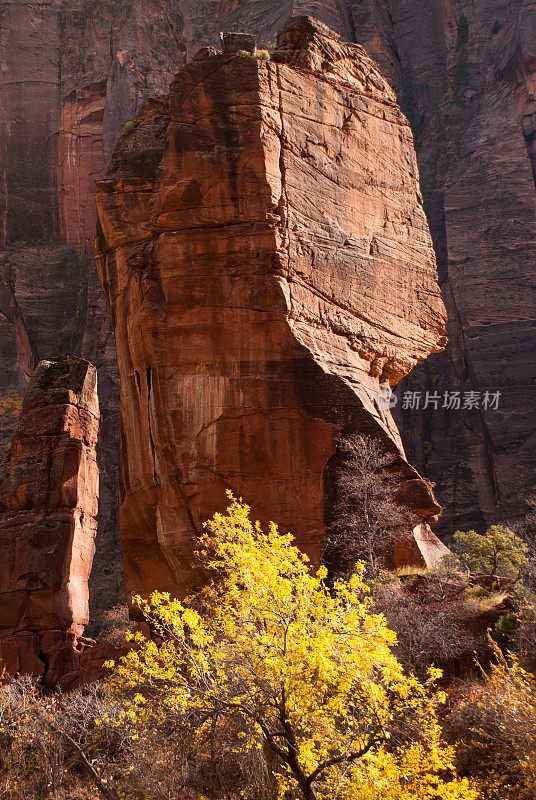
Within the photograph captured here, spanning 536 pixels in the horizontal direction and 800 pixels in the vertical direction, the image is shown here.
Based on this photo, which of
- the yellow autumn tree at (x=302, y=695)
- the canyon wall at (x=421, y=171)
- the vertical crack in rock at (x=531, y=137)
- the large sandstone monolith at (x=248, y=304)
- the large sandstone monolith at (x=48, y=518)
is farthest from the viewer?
the vertical crack in rock at (x=531, y=137)

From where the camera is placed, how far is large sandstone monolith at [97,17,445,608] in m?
20.2

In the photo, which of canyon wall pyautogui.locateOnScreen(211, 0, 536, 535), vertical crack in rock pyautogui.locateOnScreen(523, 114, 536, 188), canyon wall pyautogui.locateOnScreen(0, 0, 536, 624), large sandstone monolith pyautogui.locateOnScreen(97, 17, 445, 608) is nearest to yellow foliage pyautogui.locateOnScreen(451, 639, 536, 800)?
large sandstone monolith pyautogui.locateOnScreen(97, 17, 445, 608)

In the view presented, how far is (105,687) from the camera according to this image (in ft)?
53.7

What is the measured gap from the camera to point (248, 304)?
818 inches

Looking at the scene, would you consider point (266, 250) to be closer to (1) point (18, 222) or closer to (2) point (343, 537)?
(2) point (343, 537)

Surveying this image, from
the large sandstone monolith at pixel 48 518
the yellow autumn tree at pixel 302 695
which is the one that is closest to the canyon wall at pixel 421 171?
the large sandstone monolith at pixel 48 518

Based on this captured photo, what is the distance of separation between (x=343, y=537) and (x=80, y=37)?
64696mm

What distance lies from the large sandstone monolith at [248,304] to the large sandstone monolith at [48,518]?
1.85m

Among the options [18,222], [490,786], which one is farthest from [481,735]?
[18,222]

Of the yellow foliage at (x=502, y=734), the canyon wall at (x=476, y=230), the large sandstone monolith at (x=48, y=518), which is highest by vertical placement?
the canyon wall at (x=476, y=230)

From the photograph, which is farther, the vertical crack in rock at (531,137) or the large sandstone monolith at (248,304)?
the vertical crack in rock at (531,137)

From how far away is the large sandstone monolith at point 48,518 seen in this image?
21.8 m

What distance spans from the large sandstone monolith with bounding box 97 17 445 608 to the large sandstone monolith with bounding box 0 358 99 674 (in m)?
1.85

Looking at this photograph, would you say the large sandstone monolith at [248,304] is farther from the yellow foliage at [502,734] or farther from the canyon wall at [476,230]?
the canyon wall at [476,230]
